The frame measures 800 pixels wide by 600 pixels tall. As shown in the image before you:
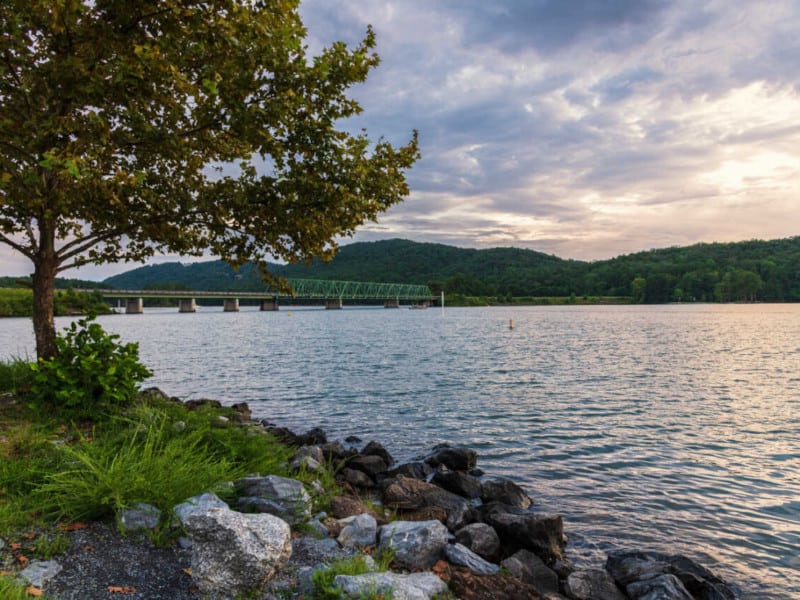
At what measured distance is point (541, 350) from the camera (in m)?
50.7

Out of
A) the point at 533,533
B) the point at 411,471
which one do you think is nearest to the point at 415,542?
the point at 533,533

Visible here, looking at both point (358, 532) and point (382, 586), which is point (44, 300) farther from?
point (382, 586)

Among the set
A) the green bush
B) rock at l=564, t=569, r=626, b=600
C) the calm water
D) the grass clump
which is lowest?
the calm water

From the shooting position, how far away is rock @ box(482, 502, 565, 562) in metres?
9.26

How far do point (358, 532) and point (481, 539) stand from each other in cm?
260

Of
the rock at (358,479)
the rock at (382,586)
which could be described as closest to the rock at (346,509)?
the rock at (358,479)

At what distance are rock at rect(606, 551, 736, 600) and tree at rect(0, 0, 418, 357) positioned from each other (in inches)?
351

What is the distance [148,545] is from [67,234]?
1282 centimetres

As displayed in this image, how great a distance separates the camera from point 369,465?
45.4 feet

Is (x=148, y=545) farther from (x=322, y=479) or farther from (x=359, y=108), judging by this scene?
(x=359, y=108)

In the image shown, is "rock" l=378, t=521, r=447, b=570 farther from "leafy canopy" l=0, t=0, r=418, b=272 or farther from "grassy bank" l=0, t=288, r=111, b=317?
"grassy bank" l=0, t=288, r=111, b=317

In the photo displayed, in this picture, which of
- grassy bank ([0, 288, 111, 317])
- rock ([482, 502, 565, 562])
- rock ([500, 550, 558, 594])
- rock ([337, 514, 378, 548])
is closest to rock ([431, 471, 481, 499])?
rock ([482, 502, 565, 562])

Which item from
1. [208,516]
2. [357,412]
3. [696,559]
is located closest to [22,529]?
[208,516]

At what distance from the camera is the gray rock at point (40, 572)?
5121 millimetres
